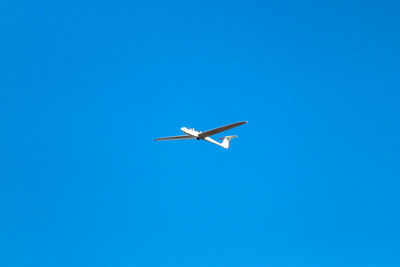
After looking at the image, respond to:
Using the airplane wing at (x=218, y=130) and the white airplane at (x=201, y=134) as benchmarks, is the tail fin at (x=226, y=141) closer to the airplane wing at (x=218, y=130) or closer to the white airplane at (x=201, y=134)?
the white airplane at (x=201, y=134)

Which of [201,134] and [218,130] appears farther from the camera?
[201,134]

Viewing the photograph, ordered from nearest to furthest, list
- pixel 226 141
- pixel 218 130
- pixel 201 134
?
pixel 218 130 → pixel 201 134 → pixel 226 141

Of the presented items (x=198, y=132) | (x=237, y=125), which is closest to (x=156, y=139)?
(x=198, y=132)

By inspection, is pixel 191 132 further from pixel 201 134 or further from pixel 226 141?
pixel 226 141

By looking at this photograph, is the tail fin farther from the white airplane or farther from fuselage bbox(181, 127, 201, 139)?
fuselage bbox(181, 127, 201, 139)

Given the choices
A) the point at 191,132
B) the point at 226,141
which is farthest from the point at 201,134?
the point at 226,141

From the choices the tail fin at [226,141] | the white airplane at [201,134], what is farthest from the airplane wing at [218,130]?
the tail fin at [226,141]

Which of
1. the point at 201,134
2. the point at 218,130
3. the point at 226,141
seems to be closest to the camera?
the point at 218,130

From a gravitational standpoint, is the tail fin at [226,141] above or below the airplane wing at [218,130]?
above

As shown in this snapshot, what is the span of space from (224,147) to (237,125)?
1895 centimetres

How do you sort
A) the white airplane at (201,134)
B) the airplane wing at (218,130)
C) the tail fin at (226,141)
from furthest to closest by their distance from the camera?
the tail fin at (226,141)
the white airplane at (201,134)
the airplane wing at (218,130)

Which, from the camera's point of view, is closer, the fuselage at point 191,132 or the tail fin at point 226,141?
the fuselage at point 191,132

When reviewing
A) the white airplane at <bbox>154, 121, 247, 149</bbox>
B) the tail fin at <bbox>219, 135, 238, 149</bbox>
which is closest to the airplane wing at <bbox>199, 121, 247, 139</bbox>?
the white airplane at <bbox>154, 121, 247, 149</bbox>

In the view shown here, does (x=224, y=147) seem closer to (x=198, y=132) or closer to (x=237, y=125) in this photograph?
(x=198, y=132)
